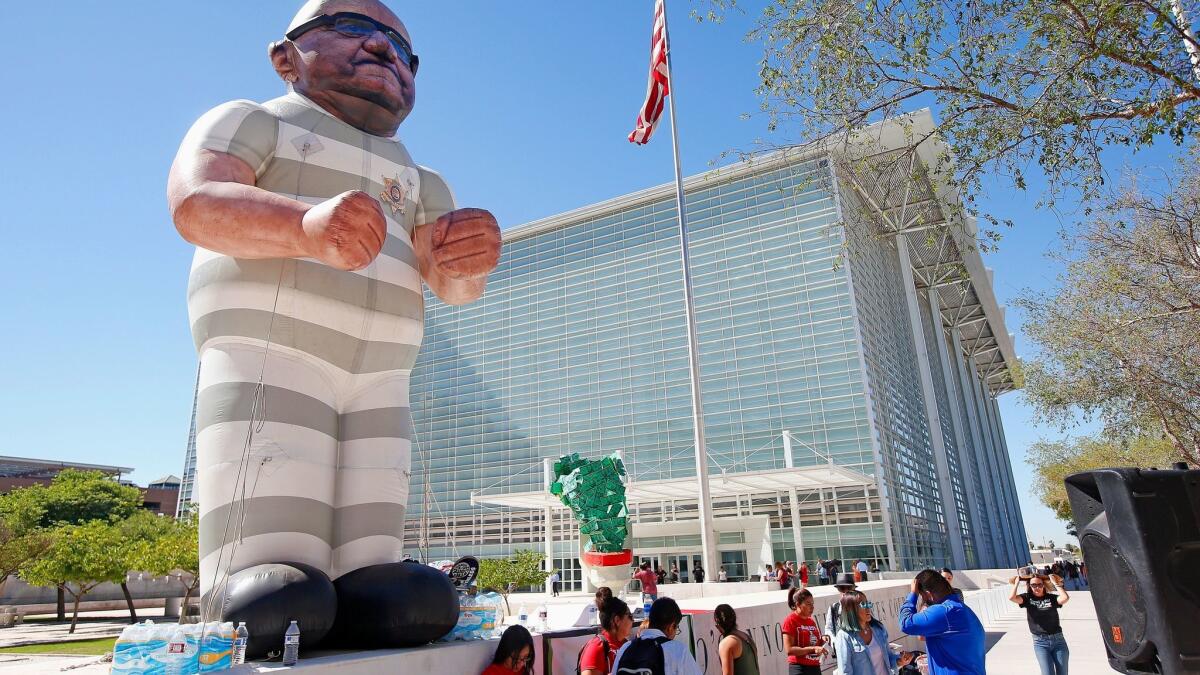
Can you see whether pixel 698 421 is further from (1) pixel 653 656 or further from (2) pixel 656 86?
(1) pixel 653 656

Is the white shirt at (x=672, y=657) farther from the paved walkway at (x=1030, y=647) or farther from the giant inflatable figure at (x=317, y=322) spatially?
the paved walkway at (x=1030, y=647)

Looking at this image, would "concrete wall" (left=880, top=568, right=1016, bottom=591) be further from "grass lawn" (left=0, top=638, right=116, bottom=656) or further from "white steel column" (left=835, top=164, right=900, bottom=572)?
"grass lawn" (left=0, top=638, right=116, bottom=656)

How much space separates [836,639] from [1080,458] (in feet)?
122

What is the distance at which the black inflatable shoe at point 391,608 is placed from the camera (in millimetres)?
2992

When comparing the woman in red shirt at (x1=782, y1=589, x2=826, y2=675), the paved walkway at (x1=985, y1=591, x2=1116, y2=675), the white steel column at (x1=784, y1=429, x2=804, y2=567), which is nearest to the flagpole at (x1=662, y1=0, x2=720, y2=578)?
the paved walkway at (x1=985, y1=591, x2=1116, y2=675)

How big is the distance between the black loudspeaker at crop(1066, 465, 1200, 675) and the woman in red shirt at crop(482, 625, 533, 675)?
85.7 inches

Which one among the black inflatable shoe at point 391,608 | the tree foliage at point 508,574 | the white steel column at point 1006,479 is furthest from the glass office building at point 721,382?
the black inflatable shoe at point 391,608

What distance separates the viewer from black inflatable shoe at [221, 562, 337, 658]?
2.68 metres

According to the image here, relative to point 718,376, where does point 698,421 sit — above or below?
below

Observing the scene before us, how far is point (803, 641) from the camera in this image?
15.4ft

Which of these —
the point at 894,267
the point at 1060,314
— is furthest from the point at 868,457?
the point at 894,267

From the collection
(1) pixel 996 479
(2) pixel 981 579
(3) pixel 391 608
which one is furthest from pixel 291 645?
(1) pixel 996 479

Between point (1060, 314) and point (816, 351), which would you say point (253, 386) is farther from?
point (816, 351)

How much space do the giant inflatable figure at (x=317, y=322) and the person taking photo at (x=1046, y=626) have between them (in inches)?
190
